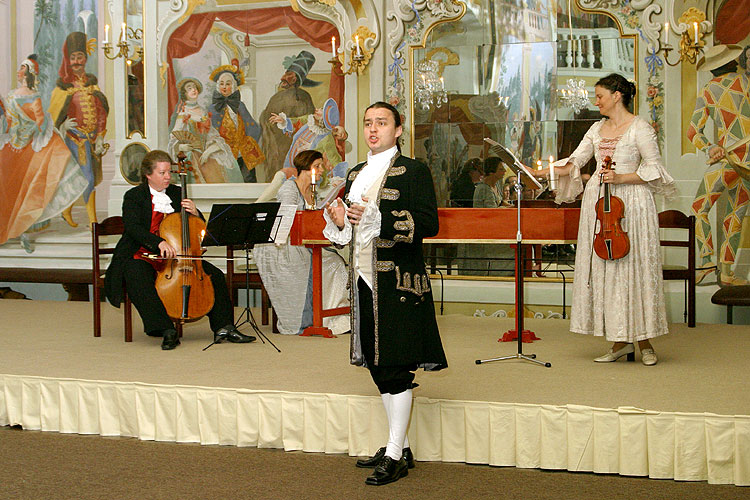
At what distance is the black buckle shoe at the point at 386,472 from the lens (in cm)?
352

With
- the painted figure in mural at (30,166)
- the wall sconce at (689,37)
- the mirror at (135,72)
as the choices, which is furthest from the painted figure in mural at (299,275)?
the painted figure in mural at (30,166)

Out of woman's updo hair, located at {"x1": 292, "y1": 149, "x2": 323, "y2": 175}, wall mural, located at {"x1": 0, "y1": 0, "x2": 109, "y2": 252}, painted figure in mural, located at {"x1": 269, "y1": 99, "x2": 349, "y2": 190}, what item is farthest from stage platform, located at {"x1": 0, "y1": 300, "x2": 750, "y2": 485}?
wall mural, located at {"x1": 0, "y1": 0, "x2": 109, "y2": 252}

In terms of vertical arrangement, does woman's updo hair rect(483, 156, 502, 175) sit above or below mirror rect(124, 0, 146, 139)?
below

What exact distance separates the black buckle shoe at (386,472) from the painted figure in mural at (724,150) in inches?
192

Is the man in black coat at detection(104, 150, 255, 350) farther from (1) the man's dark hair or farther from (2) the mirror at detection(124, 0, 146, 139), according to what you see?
(2) the mirror at detection(124, 0, 146, 139)

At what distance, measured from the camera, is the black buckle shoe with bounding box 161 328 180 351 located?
222 inches

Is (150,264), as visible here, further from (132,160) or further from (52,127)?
(52,127)

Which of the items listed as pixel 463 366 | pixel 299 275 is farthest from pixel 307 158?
pixel 463 366

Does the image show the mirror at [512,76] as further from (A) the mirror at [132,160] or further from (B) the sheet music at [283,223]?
(A) the mirror at [132,160]

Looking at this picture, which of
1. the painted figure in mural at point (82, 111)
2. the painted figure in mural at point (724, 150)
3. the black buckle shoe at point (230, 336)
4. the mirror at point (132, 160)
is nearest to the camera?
the black buckle shoe at point (230, 336)

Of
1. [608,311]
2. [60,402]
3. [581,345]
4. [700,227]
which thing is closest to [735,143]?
[700,227]

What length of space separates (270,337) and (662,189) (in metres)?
2.90

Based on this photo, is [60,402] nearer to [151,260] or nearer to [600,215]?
[151,260]

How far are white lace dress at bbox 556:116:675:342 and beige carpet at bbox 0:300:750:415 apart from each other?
25 centimetres
